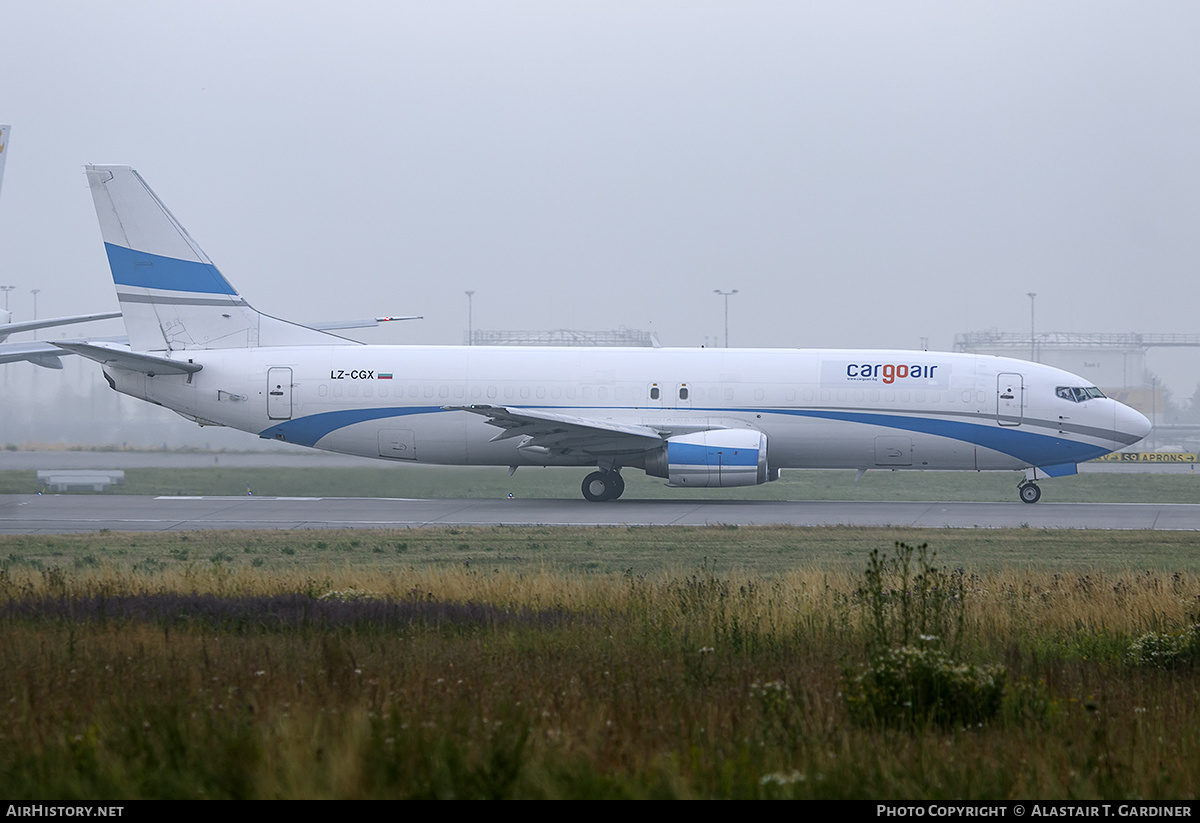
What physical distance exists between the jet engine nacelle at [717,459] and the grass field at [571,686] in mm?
12518

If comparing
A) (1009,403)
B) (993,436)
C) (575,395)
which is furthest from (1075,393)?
(575,395)

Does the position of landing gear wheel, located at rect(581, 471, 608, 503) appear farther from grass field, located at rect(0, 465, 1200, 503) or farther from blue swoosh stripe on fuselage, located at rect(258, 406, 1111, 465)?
blue swoosh stripe on fuselage, located at rect(258, 406, 1111, 465)

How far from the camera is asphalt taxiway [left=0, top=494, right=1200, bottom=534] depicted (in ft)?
81.5

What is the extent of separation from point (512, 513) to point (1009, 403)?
13.1 meters

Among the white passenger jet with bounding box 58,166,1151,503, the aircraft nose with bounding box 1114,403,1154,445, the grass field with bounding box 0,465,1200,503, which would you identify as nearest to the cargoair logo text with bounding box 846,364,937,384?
the white passenger jet with bounding box 58,166,1151,503

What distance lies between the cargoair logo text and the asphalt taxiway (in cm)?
331

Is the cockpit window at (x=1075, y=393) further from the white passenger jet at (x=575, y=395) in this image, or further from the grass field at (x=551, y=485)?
the grass field at (x=551, y=485)

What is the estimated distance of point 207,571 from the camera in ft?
48.3

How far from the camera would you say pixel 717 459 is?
28.2 meters

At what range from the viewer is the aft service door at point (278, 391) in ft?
97.7

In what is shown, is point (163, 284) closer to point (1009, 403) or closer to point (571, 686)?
point (1009, 403)

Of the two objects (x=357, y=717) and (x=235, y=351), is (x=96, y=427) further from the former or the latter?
(x=357, y=717)

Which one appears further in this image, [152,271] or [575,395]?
[152,271]

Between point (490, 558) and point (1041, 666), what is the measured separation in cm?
1058
